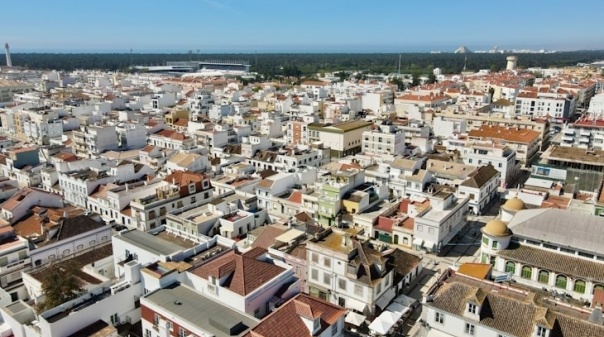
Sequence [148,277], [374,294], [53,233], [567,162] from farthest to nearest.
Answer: [567,162] → [53,233] → [374,294] → [148,277]

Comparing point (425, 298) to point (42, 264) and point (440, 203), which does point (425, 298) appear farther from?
point (42, 264)

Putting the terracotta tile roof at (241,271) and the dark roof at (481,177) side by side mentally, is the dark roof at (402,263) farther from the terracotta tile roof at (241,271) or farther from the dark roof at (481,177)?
the dark roof at (481,177)

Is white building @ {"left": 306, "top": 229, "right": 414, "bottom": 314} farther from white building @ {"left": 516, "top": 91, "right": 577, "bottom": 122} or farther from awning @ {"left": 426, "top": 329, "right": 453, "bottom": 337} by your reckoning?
white building @ {"left": 516, "top": 91, "right": 577, "bottom": 122}

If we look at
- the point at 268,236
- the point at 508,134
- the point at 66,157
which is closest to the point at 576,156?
the point at 508,134

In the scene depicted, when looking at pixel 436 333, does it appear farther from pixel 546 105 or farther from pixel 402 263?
pixel 546 105

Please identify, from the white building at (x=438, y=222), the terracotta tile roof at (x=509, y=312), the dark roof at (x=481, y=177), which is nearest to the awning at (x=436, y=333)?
the terracotta tile roof at (x=509, y=312)

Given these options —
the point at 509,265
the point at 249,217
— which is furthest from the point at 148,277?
the point at 509,265

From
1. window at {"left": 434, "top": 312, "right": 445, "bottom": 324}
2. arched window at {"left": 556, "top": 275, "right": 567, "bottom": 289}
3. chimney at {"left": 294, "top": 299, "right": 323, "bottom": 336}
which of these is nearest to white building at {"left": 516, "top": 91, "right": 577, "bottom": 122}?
arched window at {"left": 556, "top": 275, "right": 567, "bottom": 289}
